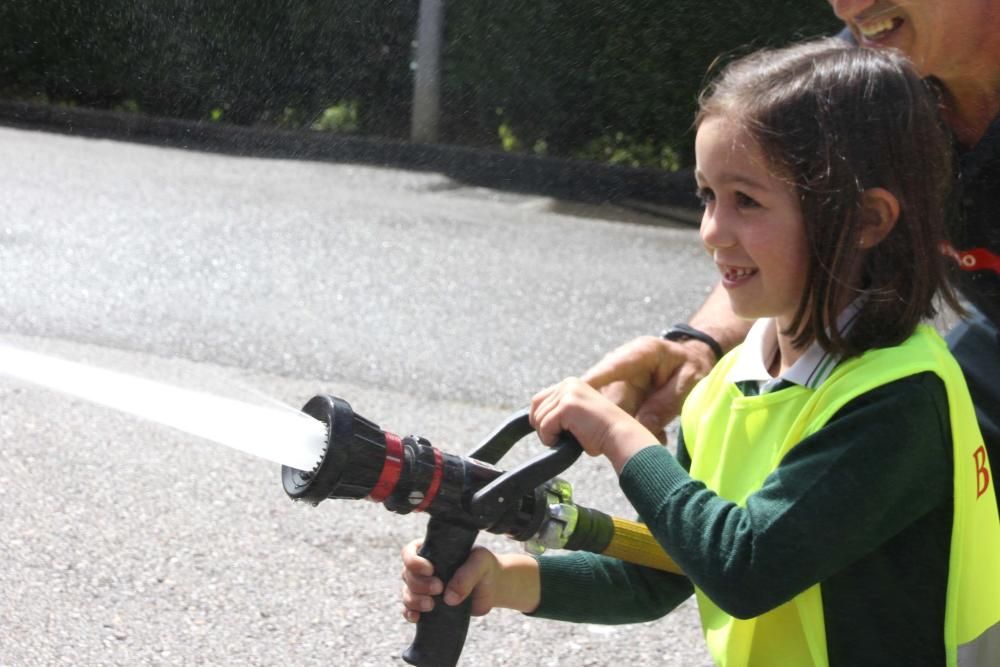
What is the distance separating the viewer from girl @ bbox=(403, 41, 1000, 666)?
1.59 metres

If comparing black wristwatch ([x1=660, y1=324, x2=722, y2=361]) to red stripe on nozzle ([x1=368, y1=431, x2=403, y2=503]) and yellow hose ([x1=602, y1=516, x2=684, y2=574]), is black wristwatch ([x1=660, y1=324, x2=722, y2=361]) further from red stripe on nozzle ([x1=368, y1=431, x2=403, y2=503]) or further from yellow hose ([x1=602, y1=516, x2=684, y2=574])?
red stripe on nozzle ([x1=368, y1=431, x2=403, y2=503])

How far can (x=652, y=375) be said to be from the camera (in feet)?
7.26

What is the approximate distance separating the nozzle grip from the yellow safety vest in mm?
315

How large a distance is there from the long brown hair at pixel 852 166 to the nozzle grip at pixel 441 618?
48 centimetres

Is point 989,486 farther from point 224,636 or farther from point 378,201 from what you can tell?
point 378,201

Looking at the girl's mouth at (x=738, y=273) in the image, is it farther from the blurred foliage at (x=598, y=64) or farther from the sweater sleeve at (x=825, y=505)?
the blurred foliage at (x=598, y=64)

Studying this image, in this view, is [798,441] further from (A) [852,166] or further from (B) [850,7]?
(B) [850,7]

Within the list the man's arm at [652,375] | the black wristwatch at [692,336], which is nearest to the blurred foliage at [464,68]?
the black wristwatch at [692,336]

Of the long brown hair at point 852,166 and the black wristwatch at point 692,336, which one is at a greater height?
the long brown hair at point 852,166

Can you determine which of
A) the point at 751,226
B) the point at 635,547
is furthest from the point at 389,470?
the point at 751,226

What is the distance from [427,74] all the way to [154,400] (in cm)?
608

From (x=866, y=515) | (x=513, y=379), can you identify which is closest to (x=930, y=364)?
(x=866, y=515)

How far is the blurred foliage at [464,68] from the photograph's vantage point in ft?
24.1

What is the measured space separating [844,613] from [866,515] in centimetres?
17
